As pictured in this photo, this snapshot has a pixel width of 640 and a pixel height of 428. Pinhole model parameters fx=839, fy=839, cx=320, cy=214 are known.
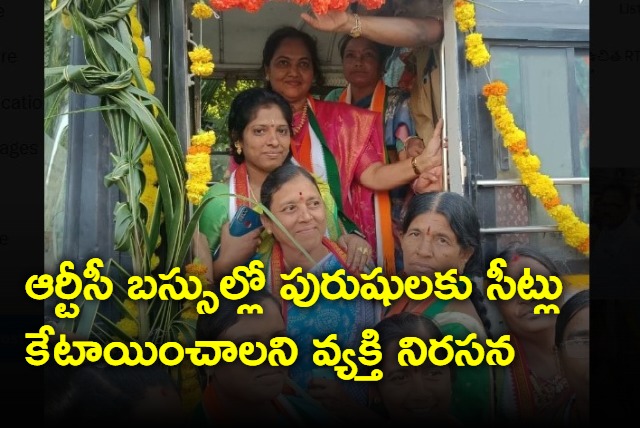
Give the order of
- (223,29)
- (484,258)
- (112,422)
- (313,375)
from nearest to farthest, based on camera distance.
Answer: (112,422), (313,375), (484,258), (223,29)

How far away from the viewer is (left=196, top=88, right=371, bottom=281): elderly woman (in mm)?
3832

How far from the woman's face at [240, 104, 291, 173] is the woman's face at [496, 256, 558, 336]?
1.19 meters

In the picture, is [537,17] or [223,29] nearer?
[537,17]

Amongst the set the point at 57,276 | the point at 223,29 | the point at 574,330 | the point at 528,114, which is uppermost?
the point at 223,29

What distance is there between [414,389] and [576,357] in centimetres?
74

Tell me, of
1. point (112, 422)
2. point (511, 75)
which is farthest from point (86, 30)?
point (511, 75)

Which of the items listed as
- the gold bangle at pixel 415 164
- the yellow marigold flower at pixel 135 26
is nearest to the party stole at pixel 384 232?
the gold bangle at pixel 415 164

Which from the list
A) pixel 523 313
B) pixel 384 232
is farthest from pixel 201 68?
pixel 523 313

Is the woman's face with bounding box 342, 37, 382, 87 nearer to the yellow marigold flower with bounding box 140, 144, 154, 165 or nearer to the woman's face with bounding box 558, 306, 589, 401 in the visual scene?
the yellow marigold flower with bounding box 140, 144, 154, 165

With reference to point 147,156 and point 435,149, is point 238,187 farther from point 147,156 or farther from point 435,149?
point 435,149

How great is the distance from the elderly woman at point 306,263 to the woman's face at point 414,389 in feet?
0.44

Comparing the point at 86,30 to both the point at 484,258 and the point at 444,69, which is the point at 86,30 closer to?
the point at 444,69

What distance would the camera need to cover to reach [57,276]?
10.4ft

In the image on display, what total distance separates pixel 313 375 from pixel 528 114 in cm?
151
